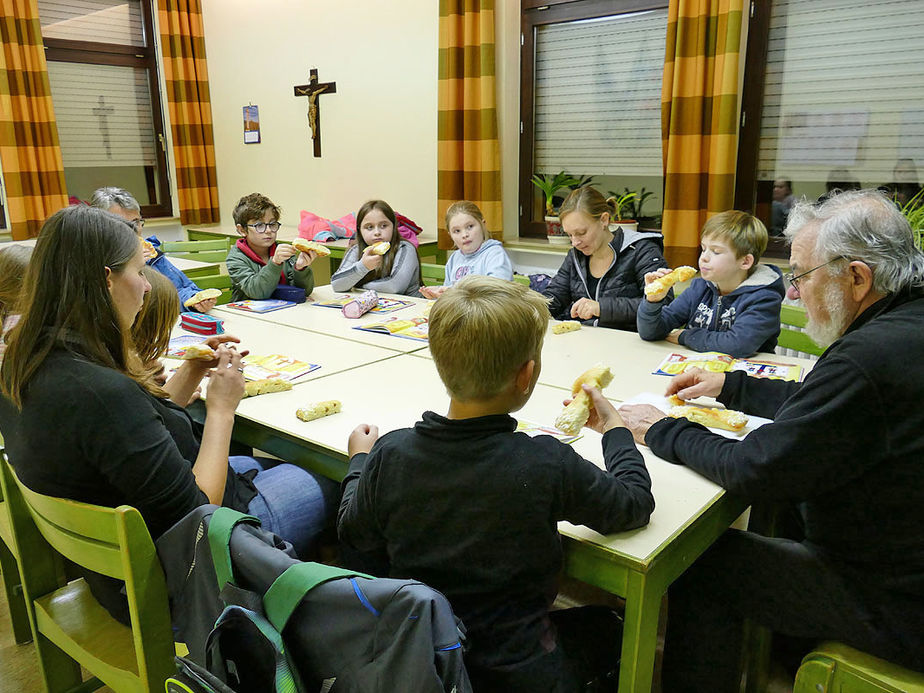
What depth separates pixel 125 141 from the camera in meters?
6.13

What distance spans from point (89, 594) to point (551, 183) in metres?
3.69

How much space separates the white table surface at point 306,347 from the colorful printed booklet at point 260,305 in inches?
9.4

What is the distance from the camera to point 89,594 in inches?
60.4

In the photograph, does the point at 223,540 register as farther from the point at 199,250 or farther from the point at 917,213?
the point at 199,250

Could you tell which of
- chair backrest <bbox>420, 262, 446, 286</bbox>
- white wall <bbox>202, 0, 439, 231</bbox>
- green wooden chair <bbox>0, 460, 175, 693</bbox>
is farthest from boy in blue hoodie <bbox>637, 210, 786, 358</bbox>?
white wall <bbox>202, 0, 439, 231</bbox>

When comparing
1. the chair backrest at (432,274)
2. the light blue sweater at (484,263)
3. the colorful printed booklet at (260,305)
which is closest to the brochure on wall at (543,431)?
the light blue sweater at (484,263)

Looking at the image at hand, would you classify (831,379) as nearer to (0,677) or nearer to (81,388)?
(81,388)

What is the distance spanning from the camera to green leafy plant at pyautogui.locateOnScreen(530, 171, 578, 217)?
178 inches

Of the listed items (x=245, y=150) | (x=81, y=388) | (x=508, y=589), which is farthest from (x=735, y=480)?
(x=245, y=150)

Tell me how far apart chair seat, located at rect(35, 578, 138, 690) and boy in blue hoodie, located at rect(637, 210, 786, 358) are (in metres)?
1.87

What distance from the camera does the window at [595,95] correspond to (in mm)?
4188

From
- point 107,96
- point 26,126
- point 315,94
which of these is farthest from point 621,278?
point 107,96

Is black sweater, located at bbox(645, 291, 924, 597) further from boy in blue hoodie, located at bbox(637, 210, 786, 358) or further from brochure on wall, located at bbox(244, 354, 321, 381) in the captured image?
brochure on wall, located at bbox(244, 354, 321, 381)

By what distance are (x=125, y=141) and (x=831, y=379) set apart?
6395mm
